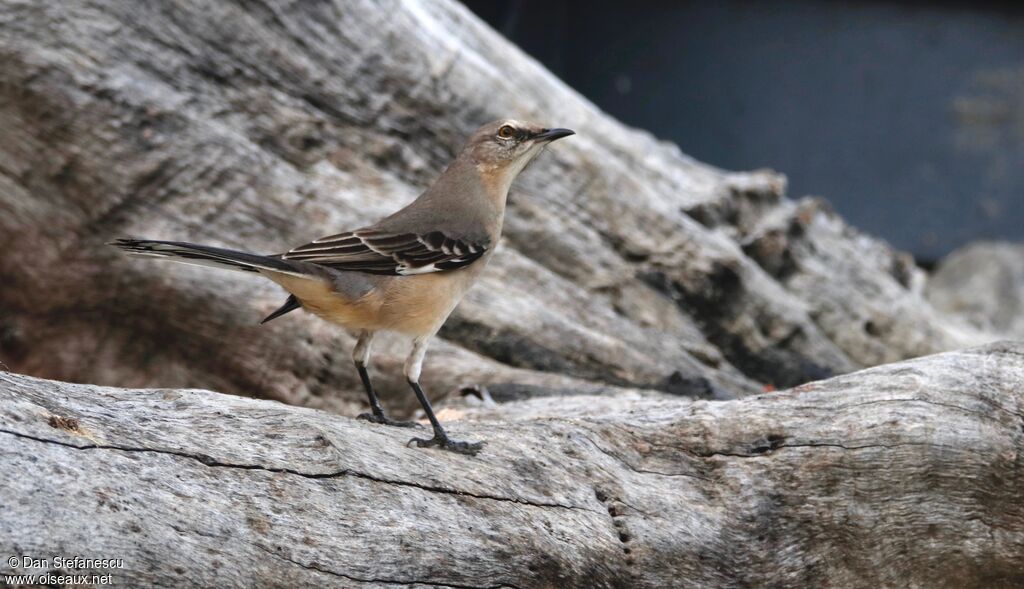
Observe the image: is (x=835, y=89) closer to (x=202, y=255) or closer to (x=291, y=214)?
(x=291, y=214)

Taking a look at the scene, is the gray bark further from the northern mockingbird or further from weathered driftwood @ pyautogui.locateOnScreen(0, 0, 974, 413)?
the northern mockingbird

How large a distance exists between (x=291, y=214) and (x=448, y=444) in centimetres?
282

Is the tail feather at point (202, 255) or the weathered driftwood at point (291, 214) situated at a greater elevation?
the tail feather at point (202, 255)

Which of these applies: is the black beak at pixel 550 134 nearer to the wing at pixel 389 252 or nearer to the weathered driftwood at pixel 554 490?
the wing at pixel 389 252

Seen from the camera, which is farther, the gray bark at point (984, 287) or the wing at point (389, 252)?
the gray bark at point (984, 287)

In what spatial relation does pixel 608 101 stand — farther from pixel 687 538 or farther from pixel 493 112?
pixel 687 538

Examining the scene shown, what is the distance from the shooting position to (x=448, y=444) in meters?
3.90

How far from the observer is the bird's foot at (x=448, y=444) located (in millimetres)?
3898

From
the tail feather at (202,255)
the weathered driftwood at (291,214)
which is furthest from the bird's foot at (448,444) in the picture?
the weathered driftwood at (291,214)

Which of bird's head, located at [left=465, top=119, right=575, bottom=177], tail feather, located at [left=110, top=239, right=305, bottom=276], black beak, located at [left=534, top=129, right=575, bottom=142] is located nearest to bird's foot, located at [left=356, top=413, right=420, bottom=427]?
tail feather, located at [left=110, top=239, right=305, bottom=276]

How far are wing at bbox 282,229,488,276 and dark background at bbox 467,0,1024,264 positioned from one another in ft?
22.8

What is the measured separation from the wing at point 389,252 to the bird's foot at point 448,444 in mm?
830

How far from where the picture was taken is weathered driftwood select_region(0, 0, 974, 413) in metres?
6.10

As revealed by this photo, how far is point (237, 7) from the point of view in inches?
256
